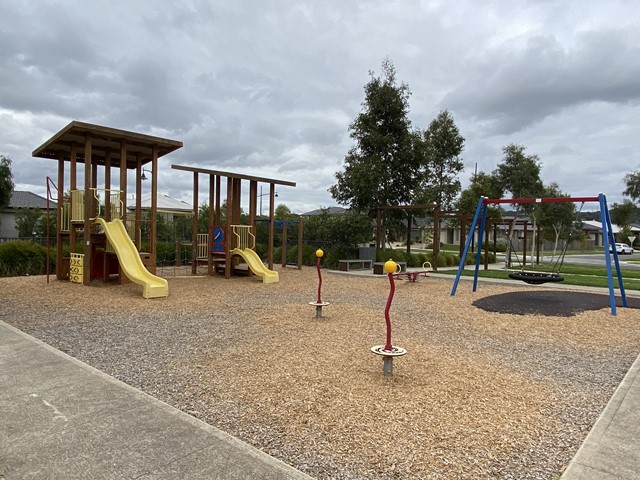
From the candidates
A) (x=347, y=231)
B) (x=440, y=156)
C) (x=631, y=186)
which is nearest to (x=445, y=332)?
(x=347, y=231)

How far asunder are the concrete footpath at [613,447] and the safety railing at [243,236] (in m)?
11.1

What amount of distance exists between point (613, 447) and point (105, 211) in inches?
448

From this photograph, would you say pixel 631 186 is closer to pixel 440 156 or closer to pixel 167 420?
pixel 440 156

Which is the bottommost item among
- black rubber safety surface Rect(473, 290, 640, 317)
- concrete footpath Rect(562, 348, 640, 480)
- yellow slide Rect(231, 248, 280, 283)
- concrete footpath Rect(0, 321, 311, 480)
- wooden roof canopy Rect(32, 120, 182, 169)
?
concrete footpath Rect(562, 348, 640, 480)

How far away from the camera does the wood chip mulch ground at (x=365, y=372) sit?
2965 mm

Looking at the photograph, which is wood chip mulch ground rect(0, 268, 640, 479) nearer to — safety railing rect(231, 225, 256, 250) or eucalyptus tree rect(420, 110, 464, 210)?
safety railing rect(231, 225, 256, 250)

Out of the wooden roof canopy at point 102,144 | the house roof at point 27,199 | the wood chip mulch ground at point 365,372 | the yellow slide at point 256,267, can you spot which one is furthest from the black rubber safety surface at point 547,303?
the house roof at point 27,199

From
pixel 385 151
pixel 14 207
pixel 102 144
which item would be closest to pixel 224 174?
pixel 102 144

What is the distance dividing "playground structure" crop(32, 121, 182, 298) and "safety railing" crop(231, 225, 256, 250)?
116 inches

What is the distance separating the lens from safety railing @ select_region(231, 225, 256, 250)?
13.7 m

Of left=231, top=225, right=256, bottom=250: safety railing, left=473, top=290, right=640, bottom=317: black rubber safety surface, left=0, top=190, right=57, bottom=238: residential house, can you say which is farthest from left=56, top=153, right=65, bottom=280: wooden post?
left=0, top=190, right=57, bottom=238: residential house

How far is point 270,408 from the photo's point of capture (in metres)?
3.60

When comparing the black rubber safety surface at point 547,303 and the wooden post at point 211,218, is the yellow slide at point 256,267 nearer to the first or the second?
the wooden post at point 211,218

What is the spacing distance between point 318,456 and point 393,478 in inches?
20.1
